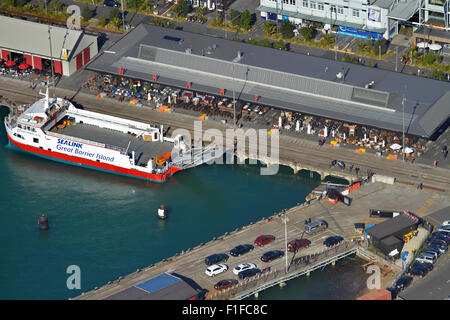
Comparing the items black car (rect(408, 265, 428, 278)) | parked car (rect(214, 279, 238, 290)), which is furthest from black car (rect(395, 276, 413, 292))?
parked car (rect(214, 279, 238, 290))

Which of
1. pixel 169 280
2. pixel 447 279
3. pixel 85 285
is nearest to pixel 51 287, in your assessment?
pixel 85 285

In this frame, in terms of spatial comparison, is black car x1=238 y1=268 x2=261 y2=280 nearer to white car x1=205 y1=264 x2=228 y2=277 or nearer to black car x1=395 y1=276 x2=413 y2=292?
white car x1=205 y1=264 x2=228 y2=277

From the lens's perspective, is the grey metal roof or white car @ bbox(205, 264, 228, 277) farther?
white car @ bbox(205, 264, 228, 277)

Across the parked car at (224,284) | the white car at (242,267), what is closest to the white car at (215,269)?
the white car at (242,267)

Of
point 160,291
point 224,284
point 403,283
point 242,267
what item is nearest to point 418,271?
point 403,283

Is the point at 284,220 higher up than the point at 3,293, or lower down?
higher up
